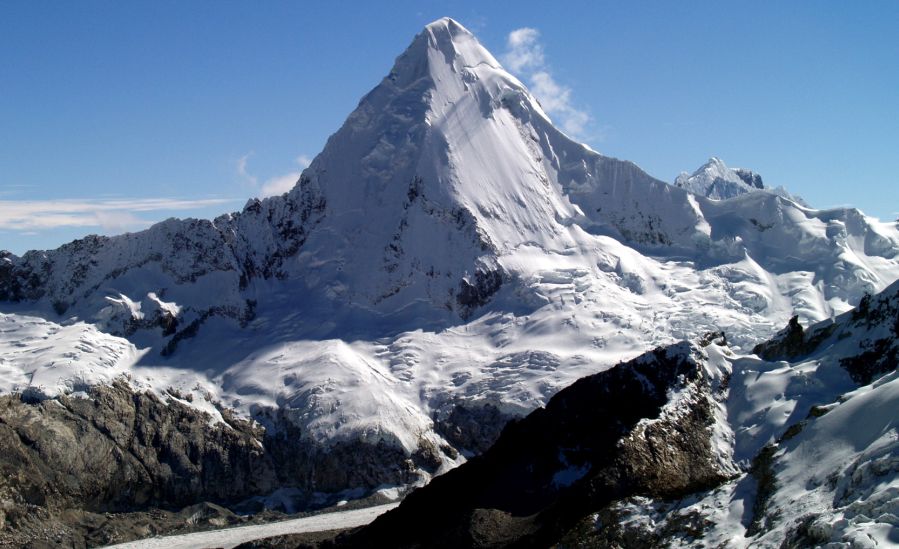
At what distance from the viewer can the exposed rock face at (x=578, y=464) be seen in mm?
90500

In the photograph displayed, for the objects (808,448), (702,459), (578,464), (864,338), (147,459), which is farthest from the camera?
(147,459)

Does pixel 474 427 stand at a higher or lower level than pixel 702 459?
lower

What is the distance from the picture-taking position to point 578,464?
10075 centimetres

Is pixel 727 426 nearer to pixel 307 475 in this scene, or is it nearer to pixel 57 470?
pixel 307 475

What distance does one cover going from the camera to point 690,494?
272 ft

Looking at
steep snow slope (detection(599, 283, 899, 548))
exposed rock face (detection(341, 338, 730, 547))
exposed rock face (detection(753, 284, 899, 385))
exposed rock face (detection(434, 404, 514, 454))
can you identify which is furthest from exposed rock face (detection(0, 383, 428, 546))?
steep snow slope (detection(599, 283, 899, 548))

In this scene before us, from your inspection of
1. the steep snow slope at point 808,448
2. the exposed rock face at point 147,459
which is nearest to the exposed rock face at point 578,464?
the steep snow slope at point 808,448

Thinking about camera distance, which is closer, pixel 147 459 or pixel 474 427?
pixel 147 459

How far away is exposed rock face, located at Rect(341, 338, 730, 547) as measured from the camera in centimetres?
9050

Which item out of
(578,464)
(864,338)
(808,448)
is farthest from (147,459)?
(808,448)

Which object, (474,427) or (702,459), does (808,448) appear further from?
(474,427)

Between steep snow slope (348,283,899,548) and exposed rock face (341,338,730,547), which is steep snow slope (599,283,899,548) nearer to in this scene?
steep snow slope (348,283,899,548)

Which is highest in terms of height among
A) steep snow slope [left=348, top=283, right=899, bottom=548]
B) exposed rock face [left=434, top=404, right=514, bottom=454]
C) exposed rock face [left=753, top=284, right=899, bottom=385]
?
exposed rock face [left=753, top=284, right=899, bottom=385]

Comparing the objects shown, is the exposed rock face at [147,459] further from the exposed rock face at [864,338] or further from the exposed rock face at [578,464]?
the exposed rock face at [864,338]
